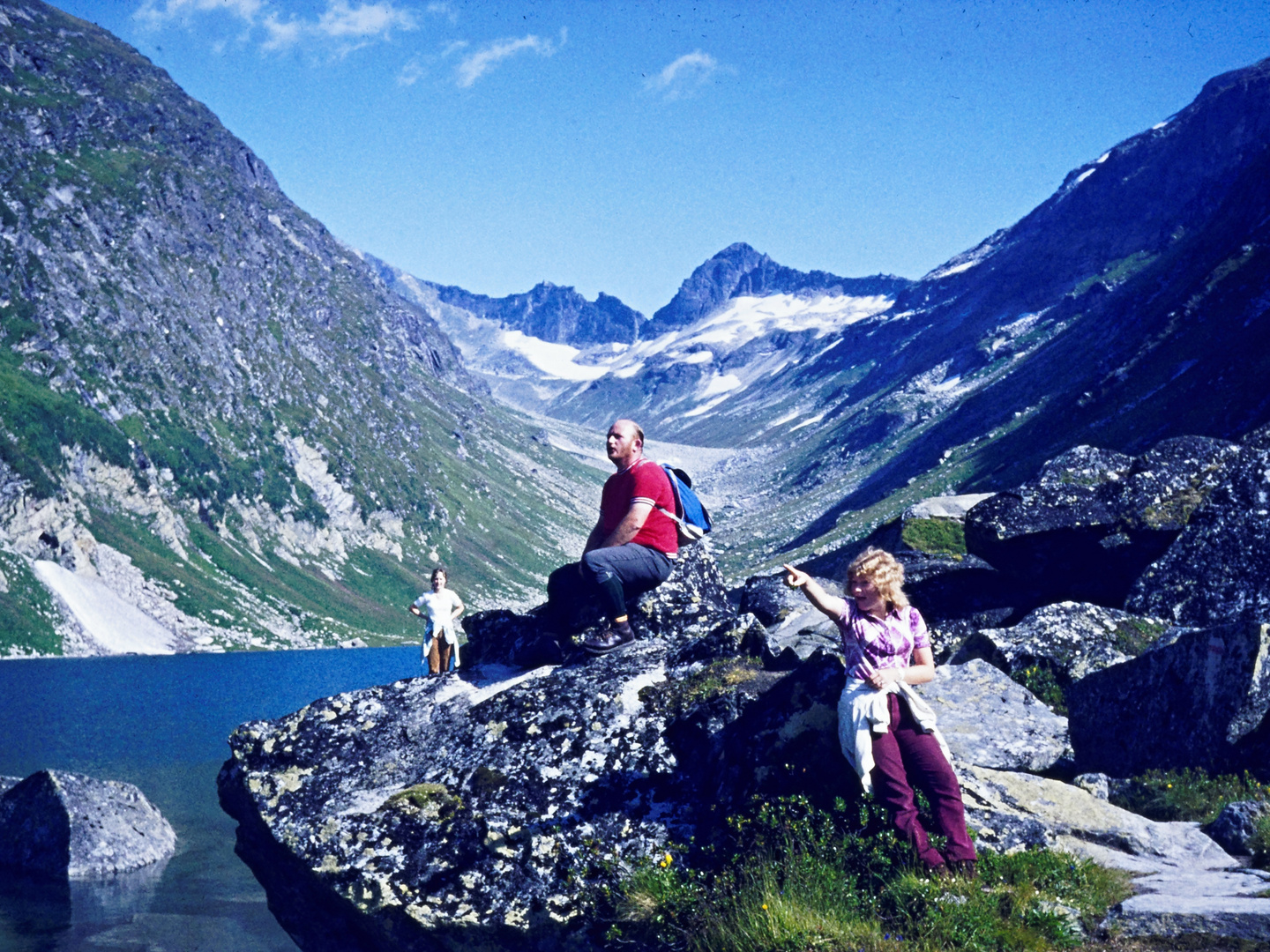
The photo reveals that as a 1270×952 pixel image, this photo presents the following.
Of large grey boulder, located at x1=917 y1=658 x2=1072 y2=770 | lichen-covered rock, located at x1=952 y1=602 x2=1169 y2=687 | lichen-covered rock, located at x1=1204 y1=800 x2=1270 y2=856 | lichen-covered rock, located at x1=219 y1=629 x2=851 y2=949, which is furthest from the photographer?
lichen-covered rock, located at x1=952 y1=602 x2=1169 y2=687

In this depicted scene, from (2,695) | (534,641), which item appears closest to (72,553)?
(2,695)

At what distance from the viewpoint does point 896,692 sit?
9211 millimetres

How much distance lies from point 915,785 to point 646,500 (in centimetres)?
510

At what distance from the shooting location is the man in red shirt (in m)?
12.8

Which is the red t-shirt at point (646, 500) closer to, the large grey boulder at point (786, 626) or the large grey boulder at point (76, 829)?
the large grey boulder at point (786, 626)

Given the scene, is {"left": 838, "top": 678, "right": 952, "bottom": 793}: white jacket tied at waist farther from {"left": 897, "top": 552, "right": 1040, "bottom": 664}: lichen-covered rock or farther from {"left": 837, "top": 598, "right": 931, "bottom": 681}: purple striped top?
{"left": 897, "top": 552, "right": 1040, "bottom": 664}: lichen-covered rock

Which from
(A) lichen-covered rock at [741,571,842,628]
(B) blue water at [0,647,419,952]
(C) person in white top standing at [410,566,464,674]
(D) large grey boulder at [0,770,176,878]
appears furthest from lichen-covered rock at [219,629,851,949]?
(D) large grey boulder at [0,770,176,878]

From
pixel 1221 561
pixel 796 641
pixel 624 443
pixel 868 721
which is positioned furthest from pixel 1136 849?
pixel 1221 561

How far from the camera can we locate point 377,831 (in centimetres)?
1147

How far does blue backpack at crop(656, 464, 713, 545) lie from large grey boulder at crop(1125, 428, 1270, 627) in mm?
7827

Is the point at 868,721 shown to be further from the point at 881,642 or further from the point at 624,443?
the point at 624,443

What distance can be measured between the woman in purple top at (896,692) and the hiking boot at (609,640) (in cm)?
372

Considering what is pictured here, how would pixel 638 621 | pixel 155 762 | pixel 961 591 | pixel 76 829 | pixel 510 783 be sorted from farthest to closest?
pixel 155 762 → pixel 76 829 → pixel 961 591 → pixel 638 621 → pixel 510 783

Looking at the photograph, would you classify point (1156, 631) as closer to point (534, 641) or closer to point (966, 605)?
point (966, 605)
